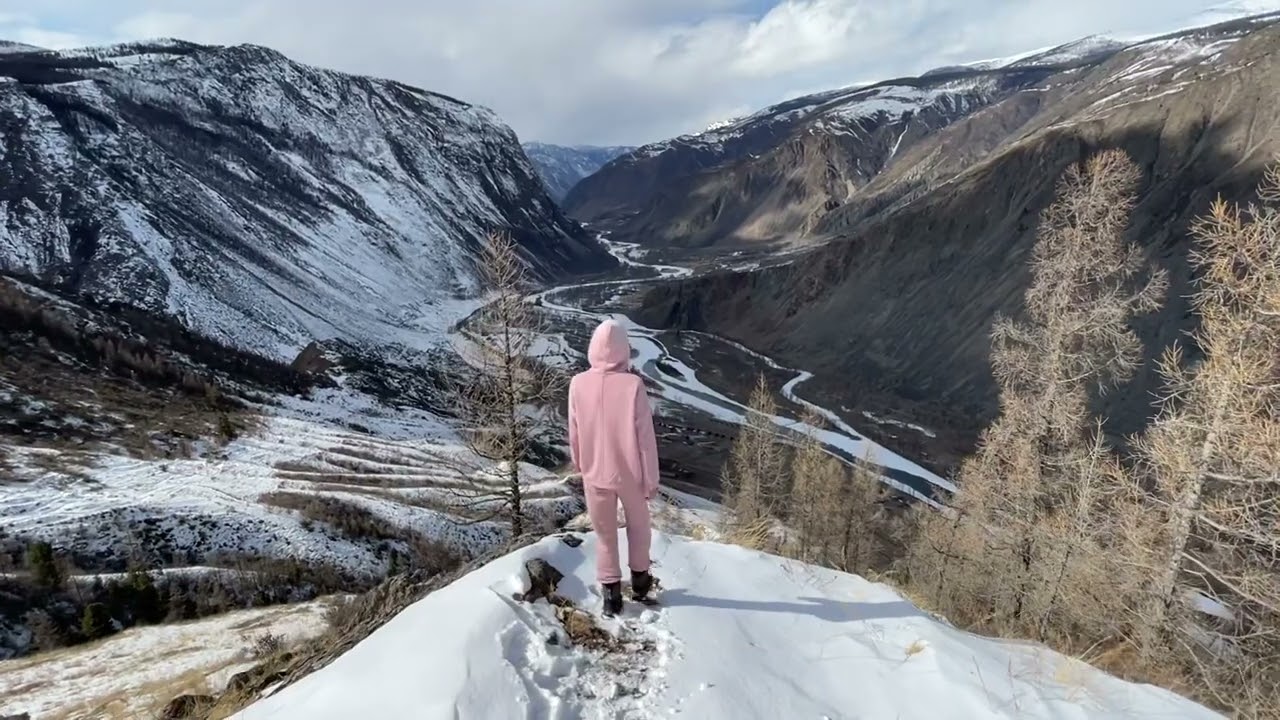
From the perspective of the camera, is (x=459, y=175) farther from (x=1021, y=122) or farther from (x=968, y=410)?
(x=1021, y=122)

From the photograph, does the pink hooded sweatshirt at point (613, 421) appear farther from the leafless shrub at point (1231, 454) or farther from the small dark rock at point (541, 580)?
the leafless shrub at point (1231, 454)

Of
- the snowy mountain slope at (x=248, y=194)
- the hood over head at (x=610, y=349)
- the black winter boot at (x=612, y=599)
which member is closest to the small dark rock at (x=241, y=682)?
the black winter boot at (x=612, y=599)

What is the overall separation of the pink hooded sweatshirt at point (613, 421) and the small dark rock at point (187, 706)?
3.84 m

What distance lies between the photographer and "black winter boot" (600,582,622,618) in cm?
540

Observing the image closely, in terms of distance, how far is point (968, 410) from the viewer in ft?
194

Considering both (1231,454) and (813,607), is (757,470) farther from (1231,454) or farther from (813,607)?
(813,607)

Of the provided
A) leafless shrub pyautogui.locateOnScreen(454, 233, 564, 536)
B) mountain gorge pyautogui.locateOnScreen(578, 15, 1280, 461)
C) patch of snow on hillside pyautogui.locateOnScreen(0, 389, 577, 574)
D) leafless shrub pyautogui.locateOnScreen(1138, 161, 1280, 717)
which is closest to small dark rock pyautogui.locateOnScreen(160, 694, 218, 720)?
leafless shrub pyautogui.locateOnScreen(454, 233, 564, 536)

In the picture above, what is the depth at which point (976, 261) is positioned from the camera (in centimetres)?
7550

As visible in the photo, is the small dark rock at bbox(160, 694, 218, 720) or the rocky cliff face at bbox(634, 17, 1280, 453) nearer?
the small dark rock at bbox(160, 694, 218, 720)

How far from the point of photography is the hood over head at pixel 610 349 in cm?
536

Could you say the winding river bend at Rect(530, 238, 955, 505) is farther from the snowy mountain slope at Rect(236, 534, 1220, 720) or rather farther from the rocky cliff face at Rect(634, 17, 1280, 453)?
the snowy mountain slope at Rect(236, 534, 1220, 720)

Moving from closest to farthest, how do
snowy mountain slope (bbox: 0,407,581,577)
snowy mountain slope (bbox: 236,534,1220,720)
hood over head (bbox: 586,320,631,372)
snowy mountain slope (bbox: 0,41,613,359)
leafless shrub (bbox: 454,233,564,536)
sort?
snowy mountain slope (bbox: 236,534,1220,720) < hood over head (bbox: 586,320,631,372) < leafless shrub (bbox: 454,233,564,536) < snowy mountain slope (bbox: 0,407,581,577) < snowy mountain slope (bbox: 0,41,613,359)

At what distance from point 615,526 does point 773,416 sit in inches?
1032

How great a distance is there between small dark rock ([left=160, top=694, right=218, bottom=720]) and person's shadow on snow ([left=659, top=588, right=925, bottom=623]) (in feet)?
13.2
